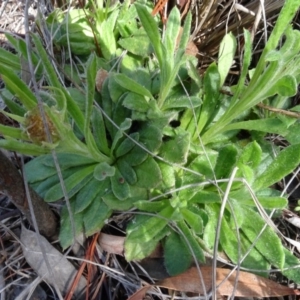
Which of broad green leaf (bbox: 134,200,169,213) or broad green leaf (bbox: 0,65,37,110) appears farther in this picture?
broad green leaf (bbox: 134,200,169,213)

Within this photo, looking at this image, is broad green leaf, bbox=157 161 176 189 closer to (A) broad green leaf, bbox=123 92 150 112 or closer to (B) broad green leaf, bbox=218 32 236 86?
(A) broad green leaf, bbox=123 92 150 112

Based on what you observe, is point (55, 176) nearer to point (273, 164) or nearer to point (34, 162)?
point (34, 162)

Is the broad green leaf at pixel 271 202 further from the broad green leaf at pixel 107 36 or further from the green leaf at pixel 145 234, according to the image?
the broad green leaf at pixel 107 36

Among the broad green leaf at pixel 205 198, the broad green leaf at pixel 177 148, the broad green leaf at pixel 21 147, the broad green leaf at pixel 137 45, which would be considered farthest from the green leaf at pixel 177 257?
the broad green leaf at pixel 137 45

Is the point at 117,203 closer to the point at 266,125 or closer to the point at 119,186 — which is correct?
the point at 119,186

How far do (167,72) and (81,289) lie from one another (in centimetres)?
69

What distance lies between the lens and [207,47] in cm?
171

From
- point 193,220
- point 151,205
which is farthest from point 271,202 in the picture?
point 151,205

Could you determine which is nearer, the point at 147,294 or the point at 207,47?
the point at 147,294

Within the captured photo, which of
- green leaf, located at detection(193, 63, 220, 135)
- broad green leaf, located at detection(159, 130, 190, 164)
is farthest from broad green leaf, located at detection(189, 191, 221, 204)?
green leaf, located at detection(193, 63, 220, 135)

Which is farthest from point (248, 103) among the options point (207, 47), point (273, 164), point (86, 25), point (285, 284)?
point (86, 25)

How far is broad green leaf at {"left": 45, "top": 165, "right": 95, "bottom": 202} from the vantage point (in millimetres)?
1358

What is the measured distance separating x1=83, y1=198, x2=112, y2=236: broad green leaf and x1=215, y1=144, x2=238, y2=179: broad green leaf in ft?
1.14

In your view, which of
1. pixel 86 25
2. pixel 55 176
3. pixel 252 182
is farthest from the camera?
pixel 86 25
